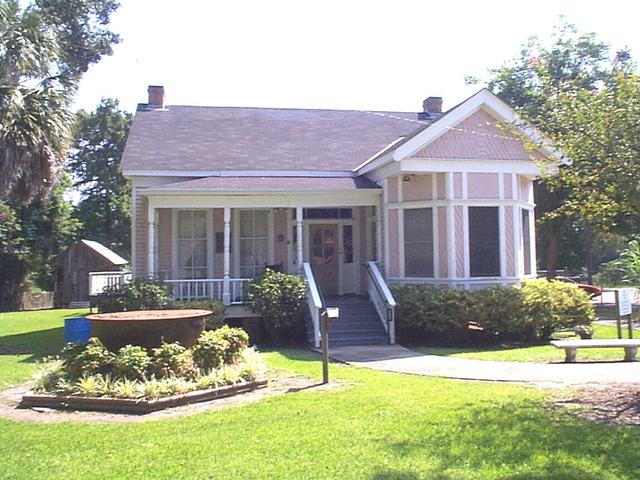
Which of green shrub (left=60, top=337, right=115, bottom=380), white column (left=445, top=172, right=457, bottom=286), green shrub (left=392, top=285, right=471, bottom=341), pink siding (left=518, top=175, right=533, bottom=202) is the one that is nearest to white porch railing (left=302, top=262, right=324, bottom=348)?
green shrub (left=392, top=285, right=471, bottom=341)

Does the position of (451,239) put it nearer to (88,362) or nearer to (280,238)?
(280,238)

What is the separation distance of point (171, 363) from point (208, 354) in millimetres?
670

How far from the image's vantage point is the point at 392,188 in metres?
16.4

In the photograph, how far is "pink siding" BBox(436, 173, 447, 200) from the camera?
1552 centimetres

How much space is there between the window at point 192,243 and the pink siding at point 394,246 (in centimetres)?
534

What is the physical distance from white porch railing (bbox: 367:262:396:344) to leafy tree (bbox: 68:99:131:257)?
3548cm

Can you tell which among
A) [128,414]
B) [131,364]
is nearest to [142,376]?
[131,364]

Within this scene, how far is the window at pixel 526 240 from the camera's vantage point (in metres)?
16.9

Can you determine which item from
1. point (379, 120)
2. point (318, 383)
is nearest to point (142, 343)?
point (318, 383)

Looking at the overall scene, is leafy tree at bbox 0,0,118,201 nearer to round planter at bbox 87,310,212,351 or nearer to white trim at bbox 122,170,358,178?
white trim at bbox 122,170,358,178

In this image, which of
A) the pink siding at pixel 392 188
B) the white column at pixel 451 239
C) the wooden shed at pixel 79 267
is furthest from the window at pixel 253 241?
the wooden shed at pixel 79 267

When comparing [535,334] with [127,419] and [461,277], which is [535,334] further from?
[127,419]

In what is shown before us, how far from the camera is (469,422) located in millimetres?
6824

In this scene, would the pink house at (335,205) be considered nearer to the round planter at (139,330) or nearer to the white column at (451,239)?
the white column at (451,239)
